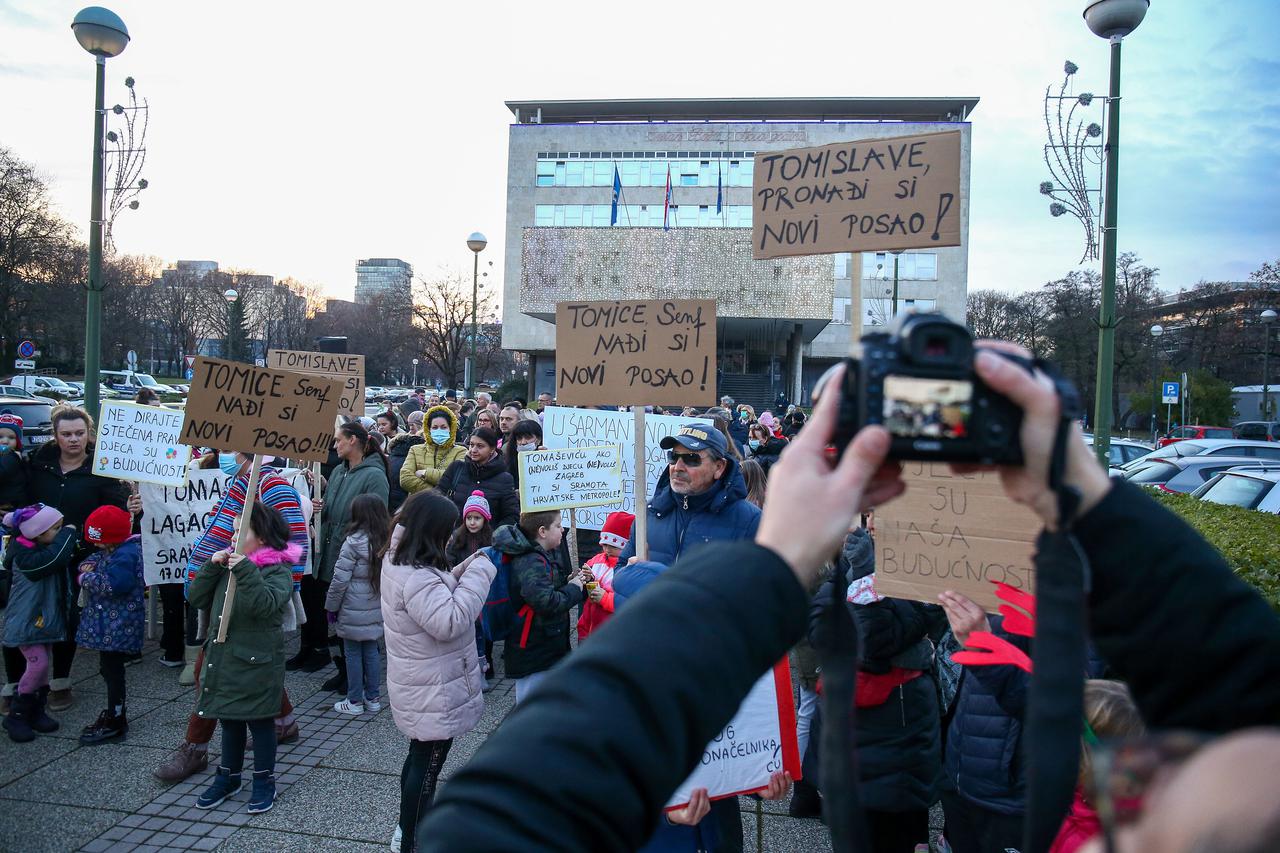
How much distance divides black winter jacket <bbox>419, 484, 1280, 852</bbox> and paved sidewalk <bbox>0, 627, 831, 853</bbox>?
12.2ft

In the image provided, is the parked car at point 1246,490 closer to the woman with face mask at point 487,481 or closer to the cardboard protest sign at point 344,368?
the woman with face mask at point 487,481

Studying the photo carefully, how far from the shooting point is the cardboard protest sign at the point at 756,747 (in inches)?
135

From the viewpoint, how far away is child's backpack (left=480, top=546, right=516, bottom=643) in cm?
487

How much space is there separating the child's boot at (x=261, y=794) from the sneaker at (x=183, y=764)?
626mm

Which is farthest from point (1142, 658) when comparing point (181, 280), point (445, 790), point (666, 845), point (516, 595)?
point (181, 280)

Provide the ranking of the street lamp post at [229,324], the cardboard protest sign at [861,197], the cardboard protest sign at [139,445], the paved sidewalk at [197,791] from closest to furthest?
the cardboard protest sign at [861,197], the paved sidewalk at [197,791], the cardboard protest sign at [139,445], the street lamp post at [229,324]

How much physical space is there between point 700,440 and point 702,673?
10.7ft

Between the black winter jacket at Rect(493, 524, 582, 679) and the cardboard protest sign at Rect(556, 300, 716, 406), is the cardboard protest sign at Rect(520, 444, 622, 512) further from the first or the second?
the cardboard protest sign at Rect(556, 300, 716, 406)

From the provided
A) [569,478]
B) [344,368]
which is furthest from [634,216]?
[569,478]

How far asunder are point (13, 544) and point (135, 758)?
182 centimetres

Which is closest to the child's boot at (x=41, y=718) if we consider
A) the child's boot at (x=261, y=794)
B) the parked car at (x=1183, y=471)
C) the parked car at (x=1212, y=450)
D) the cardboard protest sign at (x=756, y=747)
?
the child's boot at (x=261, y=794)

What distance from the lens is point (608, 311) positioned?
5051mm

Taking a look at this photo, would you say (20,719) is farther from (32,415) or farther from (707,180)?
(707,180)

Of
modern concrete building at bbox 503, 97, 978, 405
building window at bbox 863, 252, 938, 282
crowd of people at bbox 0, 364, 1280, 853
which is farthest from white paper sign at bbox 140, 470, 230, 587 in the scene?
building window at bbox 863, 252, 938, 282
